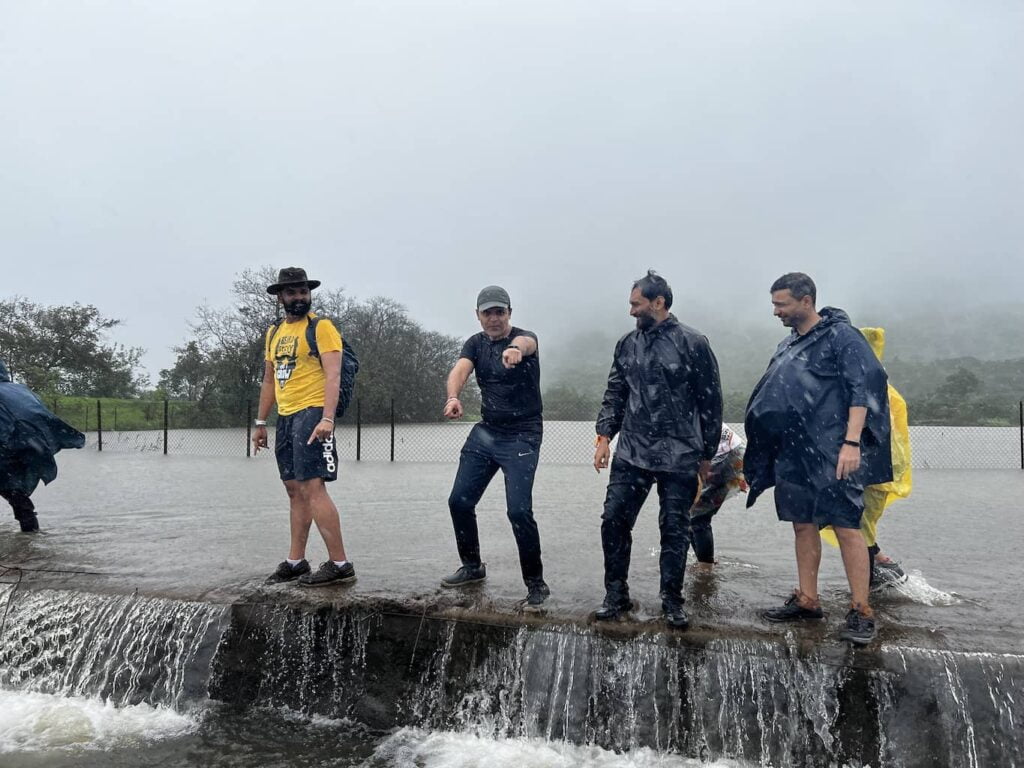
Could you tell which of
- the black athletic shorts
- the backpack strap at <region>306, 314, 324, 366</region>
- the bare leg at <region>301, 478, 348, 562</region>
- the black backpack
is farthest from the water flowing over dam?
the backpack strap at <region>306, 314, 324, 366</region>

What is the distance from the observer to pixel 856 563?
3.58 meters

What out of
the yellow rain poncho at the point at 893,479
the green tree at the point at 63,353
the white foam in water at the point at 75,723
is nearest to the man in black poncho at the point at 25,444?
the white foam in water at the point at 75,723

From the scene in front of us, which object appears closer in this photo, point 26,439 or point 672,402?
point 672,402

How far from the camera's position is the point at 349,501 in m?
9.29

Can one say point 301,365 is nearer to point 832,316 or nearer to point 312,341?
point 312,341

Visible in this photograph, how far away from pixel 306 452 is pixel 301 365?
54cm

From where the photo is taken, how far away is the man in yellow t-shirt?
436cm

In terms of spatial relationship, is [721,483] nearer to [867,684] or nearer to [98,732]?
[867,684]

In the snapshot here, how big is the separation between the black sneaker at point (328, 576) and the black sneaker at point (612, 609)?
1711mm

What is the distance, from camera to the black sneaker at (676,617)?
3.67 meters

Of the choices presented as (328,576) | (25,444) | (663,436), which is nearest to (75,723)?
(328,576)

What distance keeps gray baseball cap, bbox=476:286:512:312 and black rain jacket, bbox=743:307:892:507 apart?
5.12 feet

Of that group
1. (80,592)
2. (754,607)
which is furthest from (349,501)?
(754,607)

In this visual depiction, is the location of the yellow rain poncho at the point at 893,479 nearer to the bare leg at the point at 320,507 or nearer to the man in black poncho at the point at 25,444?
the bare leg at the point at 320,507
